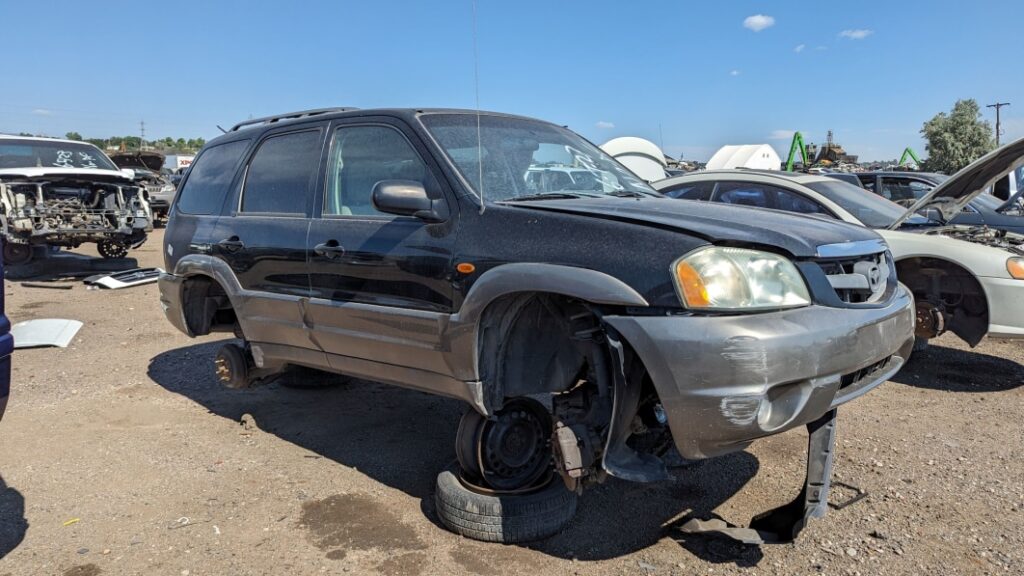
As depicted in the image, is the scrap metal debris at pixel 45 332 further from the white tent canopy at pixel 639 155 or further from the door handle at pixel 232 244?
the white tent canopy at pixel 639 155

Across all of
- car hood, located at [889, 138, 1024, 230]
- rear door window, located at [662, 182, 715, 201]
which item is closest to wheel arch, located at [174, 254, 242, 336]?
rear door window, located at [662, 182, 715, 201]

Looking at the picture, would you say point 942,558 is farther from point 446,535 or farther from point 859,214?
point 859,214

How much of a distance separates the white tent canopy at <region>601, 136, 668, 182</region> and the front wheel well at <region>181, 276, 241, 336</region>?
22.6ft

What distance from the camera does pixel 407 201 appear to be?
317 centimetres

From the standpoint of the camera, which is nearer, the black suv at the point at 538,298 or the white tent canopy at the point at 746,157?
the black suv at the point at 538,298

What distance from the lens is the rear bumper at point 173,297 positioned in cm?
485

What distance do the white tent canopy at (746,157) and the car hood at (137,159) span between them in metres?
17.4

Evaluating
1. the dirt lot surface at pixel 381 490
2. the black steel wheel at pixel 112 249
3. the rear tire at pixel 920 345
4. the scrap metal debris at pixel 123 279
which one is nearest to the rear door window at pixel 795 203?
the rear tire at pixel 920 345

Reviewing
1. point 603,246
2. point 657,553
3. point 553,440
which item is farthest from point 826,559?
point 603,246

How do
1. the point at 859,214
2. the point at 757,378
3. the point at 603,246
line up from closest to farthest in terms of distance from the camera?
the point at 757,378, the point at 603,246, the point at 859,214

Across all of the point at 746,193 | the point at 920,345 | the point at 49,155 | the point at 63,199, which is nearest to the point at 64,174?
the point at 63,199

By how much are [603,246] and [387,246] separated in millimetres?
1180

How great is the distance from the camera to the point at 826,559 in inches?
118

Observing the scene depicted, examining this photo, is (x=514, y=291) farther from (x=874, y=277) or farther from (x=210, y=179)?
(x=210, y=179)
